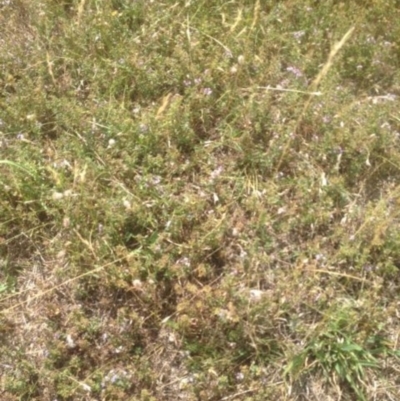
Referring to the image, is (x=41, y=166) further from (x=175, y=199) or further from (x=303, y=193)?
(x=303, y=193)

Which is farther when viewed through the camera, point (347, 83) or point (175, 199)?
point (347, 83)

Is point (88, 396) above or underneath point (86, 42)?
underneath

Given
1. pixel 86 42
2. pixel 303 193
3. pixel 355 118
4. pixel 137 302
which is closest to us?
pixel 137 302

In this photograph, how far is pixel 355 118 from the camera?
3805 millimetres

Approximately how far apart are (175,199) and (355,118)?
4.25ft

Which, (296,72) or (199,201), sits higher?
(296,72)

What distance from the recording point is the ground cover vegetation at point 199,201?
3.21 metres

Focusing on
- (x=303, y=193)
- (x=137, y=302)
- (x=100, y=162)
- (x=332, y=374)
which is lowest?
(x=332, y=374)

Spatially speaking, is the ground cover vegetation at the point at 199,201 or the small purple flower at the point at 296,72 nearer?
the ground cover vegetation at the point at 199,201

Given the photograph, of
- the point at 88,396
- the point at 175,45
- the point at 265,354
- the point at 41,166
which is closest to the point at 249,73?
the point at 175,45

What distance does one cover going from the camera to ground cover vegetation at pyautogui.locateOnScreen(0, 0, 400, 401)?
3.21 metres

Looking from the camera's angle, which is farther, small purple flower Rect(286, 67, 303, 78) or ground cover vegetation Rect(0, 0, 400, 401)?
small purple flower Rect(286, 67, 303, 78)

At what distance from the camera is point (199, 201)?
346 centimetres

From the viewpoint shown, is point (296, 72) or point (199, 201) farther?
point (296, 72)
